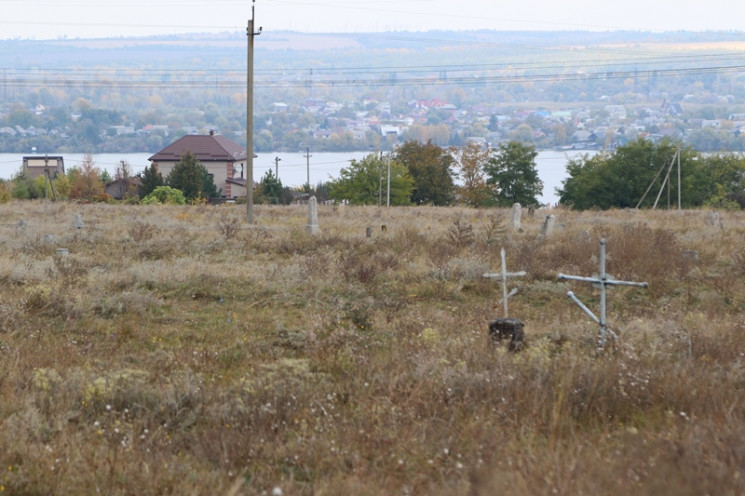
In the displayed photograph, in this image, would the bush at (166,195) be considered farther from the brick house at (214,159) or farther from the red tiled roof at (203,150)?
the red tiled roof at (203,150)

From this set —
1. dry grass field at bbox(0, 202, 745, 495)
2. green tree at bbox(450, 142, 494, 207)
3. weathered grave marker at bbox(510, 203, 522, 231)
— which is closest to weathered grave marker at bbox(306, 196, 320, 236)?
weathered grave marker at bbox(510, 203, 522, 231)

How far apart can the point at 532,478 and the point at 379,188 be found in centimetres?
5145

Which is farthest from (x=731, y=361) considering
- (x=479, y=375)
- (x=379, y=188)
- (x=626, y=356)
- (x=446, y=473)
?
(x=379, y=188)

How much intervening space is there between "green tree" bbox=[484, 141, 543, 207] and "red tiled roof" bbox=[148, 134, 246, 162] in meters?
37.2

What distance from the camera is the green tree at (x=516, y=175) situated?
56.7m

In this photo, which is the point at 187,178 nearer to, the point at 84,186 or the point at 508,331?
the point at 84,186

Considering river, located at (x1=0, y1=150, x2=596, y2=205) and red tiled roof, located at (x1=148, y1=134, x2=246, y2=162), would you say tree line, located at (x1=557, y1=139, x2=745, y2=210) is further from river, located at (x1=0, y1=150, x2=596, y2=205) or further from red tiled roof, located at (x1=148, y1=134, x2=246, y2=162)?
river, located at (x1=0, y1=150, x2=596, y2=205)

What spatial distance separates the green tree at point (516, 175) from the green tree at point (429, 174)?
186 inches

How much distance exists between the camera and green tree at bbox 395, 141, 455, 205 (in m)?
61.1

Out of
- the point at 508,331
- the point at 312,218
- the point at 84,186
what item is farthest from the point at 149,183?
the point at 508,331

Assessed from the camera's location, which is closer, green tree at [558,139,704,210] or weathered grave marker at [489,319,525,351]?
weathered grave marker at [489,319,525,351]

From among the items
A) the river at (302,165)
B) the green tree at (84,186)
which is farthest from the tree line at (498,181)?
the river at (302,165)

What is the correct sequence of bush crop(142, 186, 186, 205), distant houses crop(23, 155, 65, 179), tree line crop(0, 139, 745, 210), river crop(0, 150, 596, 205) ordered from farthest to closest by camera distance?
river crop(0, 150, 596, 205)
distant houses crop(23, 155, 65, 179)
bush crop(142, 186, 186, 205)
tree line crop(0, 139, 745, 210)

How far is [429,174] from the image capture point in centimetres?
6144
